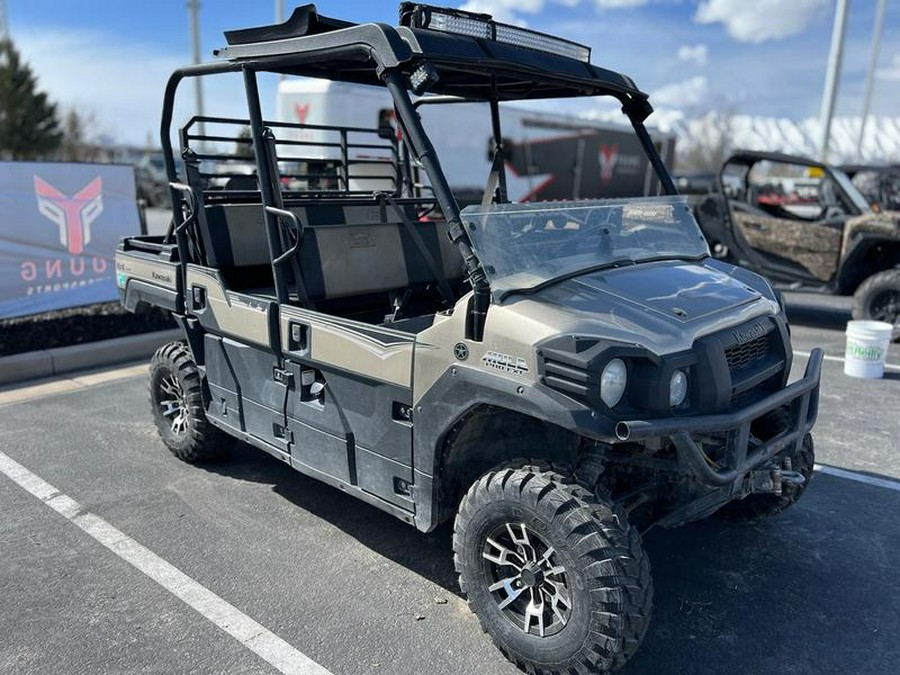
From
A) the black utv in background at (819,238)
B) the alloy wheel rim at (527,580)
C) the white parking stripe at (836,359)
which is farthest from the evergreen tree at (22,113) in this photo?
the alloy wheel rim at (527,580)

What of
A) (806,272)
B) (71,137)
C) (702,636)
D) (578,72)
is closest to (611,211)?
(578,72)

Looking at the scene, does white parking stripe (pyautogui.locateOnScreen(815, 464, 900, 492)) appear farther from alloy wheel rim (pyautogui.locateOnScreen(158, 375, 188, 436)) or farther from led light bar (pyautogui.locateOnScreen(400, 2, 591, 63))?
alloy wheel rim (pyautogui.locateOnScreen(158, 375, 188, 436))

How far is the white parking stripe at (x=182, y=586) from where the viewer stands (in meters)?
2.71

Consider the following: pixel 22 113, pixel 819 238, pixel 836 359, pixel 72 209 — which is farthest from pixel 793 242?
pixel 22 113

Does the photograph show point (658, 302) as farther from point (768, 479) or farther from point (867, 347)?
point (867, 347)

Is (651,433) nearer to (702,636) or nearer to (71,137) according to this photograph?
(702,636)

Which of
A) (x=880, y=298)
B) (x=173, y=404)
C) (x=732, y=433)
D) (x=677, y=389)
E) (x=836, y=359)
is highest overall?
(x=677, y=389)

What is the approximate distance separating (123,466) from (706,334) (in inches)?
139

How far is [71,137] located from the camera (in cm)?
3856

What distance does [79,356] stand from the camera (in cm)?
648

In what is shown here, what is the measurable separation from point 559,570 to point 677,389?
2.48ft

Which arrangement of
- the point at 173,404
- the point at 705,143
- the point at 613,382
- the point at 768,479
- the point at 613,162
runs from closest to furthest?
the point at 613,382 < the point at 768,479 < the point at 173,404 < the point at 613,162 < the point at 705,143

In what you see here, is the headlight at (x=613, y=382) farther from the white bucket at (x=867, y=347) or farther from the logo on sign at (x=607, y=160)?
the logo on sign at (x=607, y=160)

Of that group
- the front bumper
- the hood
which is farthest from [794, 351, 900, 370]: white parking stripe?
the front bumper
